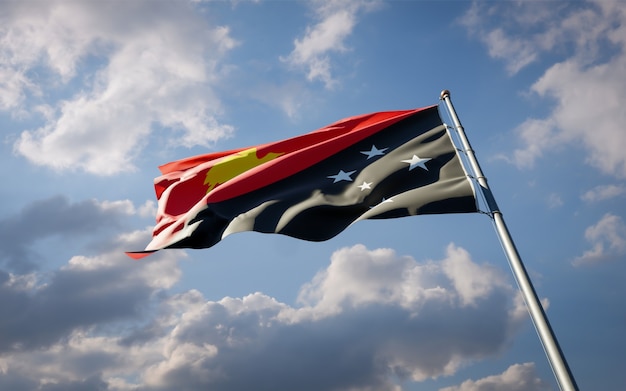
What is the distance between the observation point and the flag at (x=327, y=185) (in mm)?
13224

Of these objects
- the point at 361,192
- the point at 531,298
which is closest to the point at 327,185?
the point at 361,192

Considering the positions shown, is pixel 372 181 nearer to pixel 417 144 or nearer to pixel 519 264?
pixel 417 144

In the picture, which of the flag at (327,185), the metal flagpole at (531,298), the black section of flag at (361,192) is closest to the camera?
the metal flagpole at (531,298)

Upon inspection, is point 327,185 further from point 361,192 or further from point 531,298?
point 531,298

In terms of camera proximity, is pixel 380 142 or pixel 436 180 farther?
pixel 380 142

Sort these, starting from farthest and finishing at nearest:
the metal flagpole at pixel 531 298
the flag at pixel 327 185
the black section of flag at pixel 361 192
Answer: the flag at pixel 327 185
the black section of flag at pixel 361 192
the metal flagpole at pixel 531 298

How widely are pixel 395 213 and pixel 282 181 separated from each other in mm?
4161

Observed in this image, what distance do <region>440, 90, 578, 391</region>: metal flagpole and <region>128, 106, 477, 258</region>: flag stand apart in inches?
14.7

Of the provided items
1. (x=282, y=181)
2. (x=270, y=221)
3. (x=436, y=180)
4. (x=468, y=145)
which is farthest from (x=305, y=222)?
(x=468, y=145)

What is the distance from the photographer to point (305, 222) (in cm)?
1382

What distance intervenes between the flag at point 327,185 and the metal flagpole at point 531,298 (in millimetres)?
374

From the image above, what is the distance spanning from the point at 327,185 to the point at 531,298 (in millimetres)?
6372

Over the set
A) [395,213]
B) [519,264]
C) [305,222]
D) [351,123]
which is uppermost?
[351,123]

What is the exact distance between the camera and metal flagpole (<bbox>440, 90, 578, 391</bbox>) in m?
9.12
